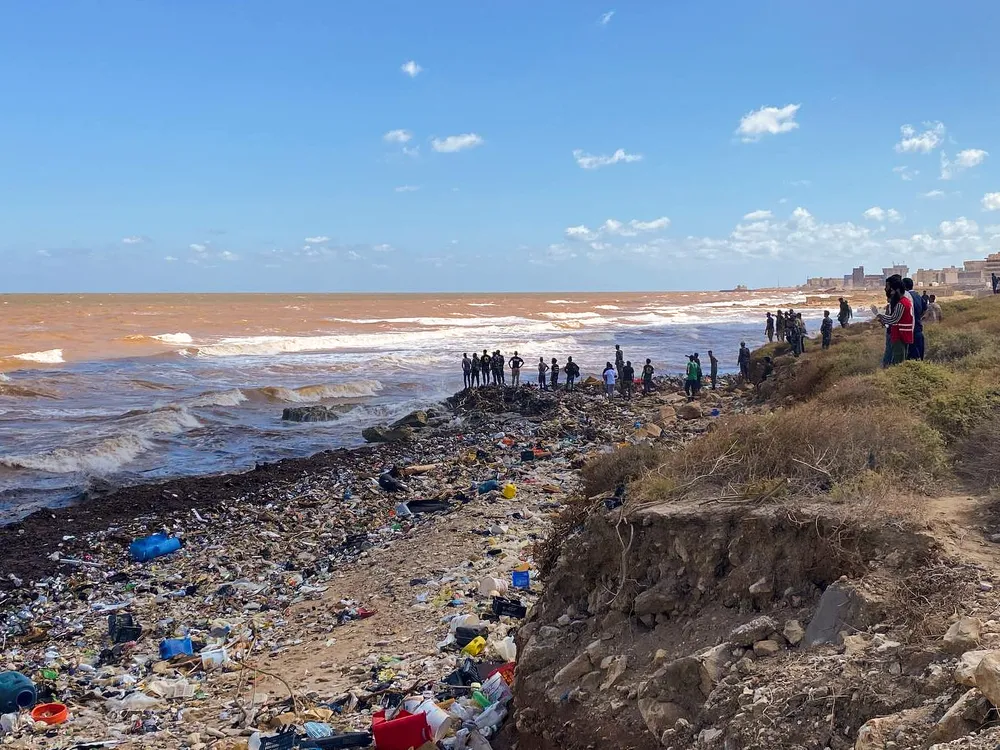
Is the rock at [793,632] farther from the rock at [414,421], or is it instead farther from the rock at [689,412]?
the rock at [414,421]

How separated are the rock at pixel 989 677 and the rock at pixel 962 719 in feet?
0.16

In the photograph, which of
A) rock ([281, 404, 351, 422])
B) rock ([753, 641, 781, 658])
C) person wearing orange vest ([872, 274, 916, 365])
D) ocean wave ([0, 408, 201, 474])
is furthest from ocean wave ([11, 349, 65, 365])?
rock ([753, 641, 781, 658])

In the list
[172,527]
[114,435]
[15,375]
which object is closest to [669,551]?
[172,527]

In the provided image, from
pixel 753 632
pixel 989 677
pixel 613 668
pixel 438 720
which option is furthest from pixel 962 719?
pixel 438 720

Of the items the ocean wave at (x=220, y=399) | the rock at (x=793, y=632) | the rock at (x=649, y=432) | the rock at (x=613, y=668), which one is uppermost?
the rock at (x=793, y=632)

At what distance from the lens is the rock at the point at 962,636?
3.26 meters

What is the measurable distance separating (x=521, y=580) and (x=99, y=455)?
13888mm

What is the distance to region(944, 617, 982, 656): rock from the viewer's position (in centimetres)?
326

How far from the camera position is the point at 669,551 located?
16.3 ft

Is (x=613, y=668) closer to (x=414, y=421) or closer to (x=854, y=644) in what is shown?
(x=854, y=644)

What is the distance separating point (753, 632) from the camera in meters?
4.07

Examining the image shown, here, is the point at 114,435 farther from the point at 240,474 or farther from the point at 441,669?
the point at 441,669

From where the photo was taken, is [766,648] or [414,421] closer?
[766,648]

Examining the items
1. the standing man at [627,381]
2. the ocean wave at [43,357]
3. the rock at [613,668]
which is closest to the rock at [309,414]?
the standing man at [627,381]
